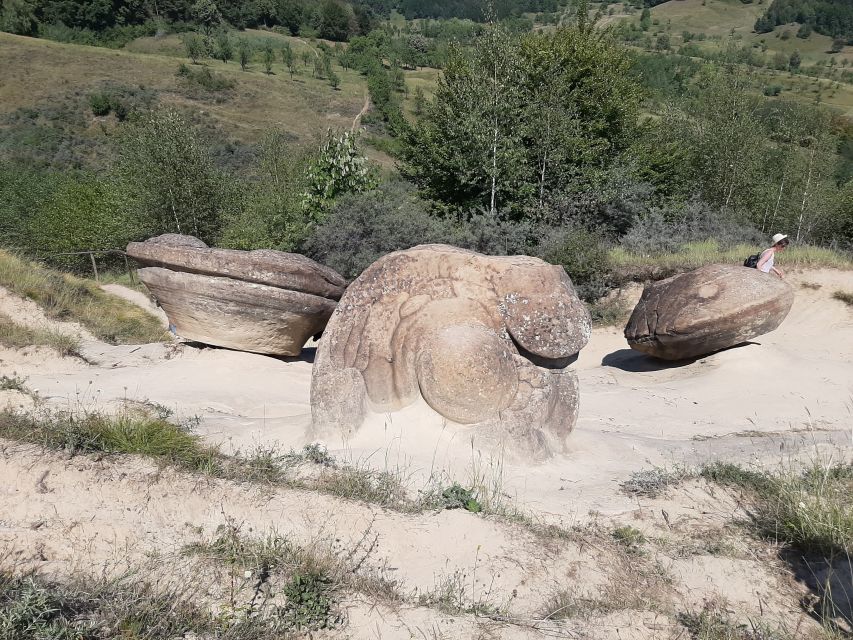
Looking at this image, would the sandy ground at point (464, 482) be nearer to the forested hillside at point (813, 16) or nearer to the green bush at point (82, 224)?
the green bush at point (82, 224)

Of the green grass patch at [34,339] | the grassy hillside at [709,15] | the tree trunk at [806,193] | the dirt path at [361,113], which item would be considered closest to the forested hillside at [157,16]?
the dirt path at [361,113]

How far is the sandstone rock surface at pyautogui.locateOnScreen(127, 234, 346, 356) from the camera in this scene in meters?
8.38

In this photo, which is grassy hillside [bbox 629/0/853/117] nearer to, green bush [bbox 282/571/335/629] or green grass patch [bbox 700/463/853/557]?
green grass patch [bbox 700/463/853/557]

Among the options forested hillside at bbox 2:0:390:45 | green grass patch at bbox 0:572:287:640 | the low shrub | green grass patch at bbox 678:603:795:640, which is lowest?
green grass patch at bbox 678:603:795:640

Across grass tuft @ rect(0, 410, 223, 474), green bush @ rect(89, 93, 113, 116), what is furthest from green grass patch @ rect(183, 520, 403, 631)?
green bush @ rect(89, 93, 113, 116)

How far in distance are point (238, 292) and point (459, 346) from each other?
4174 millimetres

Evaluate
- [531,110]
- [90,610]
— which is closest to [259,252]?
[90,610]

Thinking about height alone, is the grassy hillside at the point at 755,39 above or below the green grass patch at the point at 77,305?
above

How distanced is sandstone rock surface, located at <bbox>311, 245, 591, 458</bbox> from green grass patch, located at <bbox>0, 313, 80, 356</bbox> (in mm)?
5725

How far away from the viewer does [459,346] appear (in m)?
5.60

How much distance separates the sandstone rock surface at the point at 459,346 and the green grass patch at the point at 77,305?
284 inches

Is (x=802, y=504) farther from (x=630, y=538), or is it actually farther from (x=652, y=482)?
(x=630, y=538)

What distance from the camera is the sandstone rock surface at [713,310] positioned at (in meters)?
8.98

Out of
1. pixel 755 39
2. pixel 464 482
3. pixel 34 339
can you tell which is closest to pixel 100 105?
pixel 34 339
